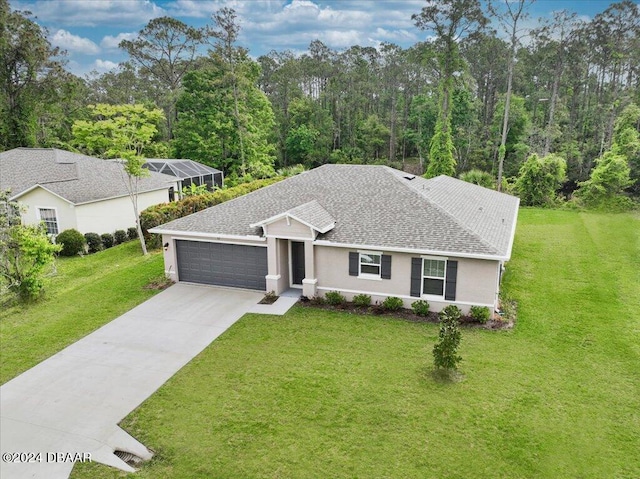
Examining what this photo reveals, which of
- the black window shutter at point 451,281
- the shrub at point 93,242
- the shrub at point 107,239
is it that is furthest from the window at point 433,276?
the shrub at point 107,239

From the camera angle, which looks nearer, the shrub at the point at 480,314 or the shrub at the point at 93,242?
the shrub at the point at 480,314

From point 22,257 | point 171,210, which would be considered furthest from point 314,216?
point 171,210

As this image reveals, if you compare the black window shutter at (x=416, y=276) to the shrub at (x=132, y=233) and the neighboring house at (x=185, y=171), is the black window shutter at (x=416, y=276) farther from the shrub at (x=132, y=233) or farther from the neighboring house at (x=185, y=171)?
the neighboring house at (x=185, y=171)

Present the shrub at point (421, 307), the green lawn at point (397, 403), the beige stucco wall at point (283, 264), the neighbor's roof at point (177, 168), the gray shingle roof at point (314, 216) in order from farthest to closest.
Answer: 1. the neighbor's roof at point (177, 168)
2. the beige stucco wall at point (283, 264)
3. the gray shingle roof at point (314, 216)
4. the shrub at point (421, 307)
5. the green lawn at point (397, 403)

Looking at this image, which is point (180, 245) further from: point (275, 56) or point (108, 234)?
point (275, 56)

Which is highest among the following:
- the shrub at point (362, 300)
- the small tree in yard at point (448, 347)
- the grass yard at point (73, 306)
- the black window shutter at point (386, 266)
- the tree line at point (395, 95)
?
the tree line at point (395, 95)

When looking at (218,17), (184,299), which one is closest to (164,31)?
(218,17)

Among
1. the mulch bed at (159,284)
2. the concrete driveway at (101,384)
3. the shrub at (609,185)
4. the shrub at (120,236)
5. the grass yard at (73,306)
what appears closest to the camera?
the concrete driveway at (101,384)
